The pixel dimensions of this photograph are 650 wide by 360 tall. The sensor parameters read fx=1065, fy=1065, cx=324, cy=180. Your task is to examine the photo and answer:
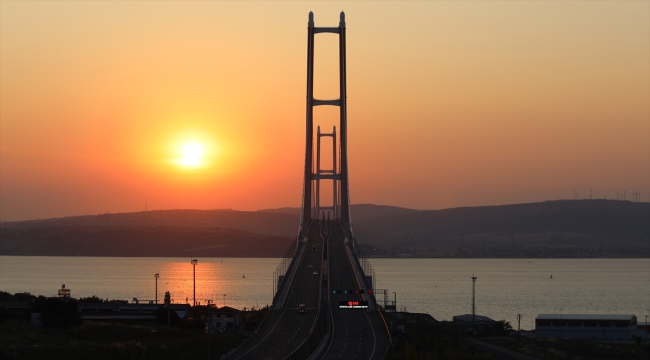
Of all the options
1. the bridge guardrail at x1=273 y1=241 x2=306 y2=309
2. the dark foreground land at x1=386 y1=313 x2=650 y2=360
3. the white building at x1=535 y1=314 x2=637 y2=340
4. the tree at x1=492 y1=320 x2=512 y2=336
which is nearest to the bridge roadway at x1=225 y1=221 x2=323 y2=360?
the bridge guardrail at x1=273 y1=241 x2=306 y2=309

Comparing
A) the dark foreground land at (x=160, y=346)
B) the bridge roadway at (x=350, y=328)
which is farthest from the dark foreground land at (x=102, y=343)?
the bridge roadway at (x=350, y=328)

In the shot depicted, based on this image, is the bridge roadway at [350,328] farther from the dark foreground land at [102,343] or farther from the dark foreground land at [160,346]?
the dark foreground land at [102,343]

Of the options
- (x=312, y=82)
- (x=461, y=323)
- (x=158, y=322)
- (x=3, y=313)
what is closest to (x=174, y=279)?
(x=312, y=82)

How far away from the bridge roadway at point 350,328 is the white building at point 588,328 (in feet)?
40.9

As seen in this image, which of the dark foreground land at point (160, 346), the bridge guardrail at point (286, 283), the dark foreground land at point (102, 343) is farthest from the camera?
the bridge guardrail at point (286, 283)

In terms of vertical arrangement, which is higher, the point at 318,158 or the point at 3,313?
the point at 318,158

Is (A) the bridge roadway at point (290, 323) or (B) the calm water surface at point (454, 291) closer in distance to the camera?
(A) the bridge roadway at point (290, 323)

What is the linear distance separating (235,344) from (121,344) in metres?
5.99

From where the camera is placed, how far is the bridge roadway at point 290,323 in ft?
121

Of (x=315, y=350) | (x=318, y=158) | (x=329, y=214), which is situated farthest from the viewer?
(x=329, y=214)

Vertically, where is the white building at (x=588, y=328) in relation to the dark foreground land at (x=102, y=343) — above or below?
below

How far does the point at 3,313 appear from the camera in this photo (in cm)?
3931

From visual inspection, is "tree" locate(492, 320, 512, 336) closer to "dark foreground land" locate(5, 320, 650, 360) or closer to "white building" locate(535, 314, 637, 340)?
"white building" locate(535, 314, 637, 340)

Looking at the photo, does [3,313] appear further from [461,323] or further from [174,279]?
[174,279]
